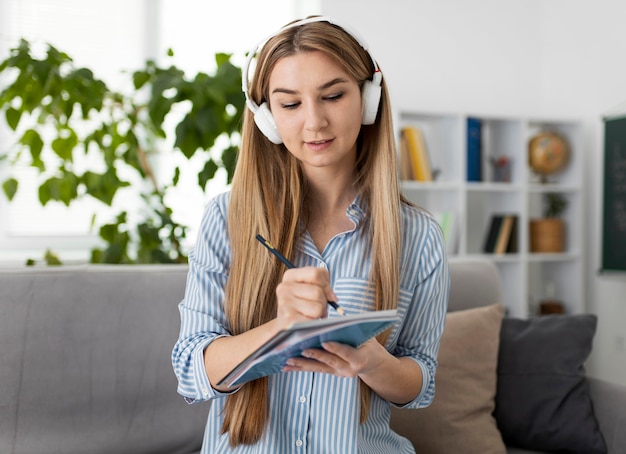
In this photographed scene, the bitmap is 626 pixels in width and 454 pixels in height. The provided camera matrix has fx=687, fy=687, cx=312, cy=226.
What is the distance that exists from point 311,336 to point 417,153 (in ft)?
10.1

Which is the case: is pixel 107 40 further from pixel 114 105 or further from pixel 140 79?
pixel 140 79

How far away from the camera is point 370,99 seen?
1.21 meters

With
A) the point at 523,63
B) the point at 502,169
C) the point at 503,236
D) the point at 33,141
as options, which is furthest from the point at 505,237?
the point at 33,141

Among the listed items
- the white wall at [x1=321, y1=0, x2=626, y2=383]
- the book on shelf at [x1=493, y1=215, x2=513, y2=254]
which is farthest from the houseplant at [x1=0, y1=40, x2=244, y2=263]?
the book on shelf at [x1=493, y1=215, x2=513, y2=254]

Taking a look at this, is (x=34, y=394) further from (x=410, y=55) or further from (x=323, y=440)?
(x=410, y=55)

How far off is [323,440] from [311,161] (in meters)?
0.48

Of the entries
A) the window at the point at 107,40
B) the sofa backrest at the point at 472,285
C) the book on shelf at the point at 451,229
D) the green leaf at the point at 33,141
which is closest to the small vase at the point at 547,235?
the book on shelf at the point at 451,229

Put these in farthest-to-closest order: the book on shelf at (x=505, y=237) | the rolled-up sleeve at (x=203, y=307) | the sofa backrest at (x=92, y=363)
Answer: the book on shelf at (x=505, y=237) < the sofa backrest at (x=92, y=363) < the rolled-up sleeve at (x=203, y=307)

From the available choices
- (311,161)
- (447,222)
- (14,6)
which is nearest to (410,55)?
(447,222)

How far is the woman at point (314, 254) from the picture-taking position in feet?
3.78

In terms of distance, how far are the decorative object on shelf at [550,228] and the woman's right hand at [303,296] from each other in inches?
135

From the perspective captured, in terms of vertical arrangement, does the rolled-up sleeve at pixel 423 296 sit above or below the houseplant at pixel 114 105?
below

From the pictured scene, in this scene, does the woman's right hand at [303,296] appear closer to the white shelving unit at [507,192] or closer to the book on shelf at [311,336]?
the book on shelf at [311,336]

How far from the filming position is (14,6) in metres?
3.34
